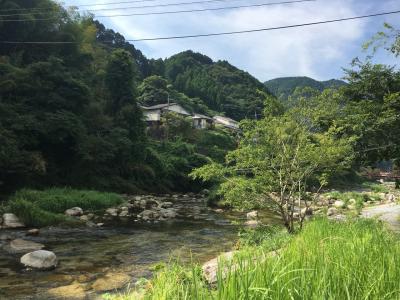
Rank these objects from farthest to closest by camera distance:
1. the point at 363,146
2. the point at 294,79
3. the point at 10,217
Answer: the point at 294,79 → the point at 10,217 → the point at 363,146

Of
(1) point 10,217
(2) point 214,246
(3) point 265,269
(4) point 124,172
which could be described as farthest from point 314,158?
(4) point 124,172

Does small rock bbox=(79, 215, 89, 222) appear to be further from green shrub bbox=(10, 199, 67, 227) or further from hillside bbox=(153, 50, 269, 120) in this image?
hillside bbox=(153, 50, 269, 120)

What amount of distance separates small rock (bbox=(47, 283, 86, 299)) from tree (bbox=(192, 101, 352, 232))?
3557mm

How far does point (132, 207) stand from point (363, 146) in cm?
1091

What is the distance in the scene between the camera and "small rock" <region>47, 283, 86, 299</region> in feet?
21.0

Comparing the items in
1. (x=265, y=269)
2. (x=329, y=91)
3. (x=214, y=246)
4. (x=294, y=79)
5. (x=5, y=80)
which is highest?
(x=294, y=79)

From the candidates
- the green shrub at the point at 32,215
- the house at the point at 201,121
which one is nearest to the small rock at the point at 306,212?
the green shrub at the point at 32,215

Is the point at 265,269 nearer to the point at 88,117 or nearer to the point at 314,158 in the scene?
the point at 314,158

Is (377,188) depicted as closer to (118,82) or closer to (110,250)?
(118,82)

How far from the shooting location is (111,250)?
10.2m

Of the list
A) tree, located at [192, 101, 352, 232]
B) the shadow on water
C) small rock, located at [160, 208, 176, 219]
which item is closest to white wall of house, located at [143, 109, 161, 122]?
small rock, located at [160, 208, 176, 219]

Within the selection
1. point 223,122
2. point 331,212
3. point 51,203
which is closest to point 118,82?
point 51,203

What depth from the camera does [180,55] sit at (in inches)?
3000

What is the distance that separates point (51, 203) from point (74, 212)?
3.11ft
